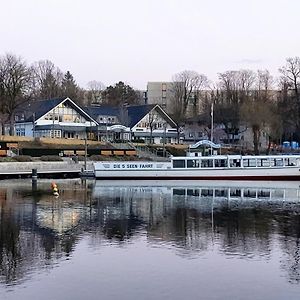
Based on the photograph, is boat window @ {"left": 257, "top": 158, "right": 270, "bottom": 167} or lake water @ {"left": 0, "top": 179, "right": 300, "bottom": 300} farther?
boat window @ {"left": 257, "top": 158, "right": 270, "bottom": 167}

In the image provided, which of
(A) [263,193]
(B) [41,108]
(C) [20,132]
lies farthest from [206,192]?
(C) [20,132]

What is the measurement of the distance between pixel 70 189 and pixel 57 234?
21882mm

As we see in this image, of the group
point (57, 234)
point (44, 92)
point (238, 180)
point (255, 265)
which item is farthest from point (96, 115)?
point (255, 265)

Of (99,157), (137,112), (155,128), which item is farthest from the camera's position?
(137,112)

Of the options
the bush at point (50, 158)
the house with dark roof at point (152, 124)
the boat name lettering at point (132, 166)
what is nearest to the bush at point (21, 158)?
the bush at point (50, 158)

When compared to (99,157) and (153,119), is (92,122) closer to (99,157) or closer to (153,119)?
(153,119)

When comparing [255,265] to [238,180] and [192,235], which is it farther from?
[238,180]

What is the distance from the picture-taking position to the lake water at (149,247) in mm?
15648

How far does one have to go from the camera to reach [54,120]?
88938mm

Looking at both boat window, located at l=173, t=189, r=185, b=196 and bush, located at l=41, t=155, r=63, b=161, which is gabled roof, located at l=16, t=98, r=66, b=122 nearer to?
bush, located at l=41, t=155, r=63, b=161

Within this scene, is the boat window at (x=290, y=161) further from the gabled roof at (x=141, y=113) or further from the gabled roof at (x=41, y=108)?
the gabled roof at (x=141, y=113)

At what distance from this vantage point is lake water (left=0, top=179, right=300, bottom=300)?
51.3ft

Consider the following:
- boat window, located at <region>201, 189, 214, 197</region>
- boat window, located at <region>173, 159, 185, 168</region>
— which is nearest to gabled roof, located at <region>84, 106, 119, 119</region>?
boat window, located at <region>173, 159, 185, 168</region>

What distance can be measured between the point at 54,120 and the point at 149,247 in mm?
69660
